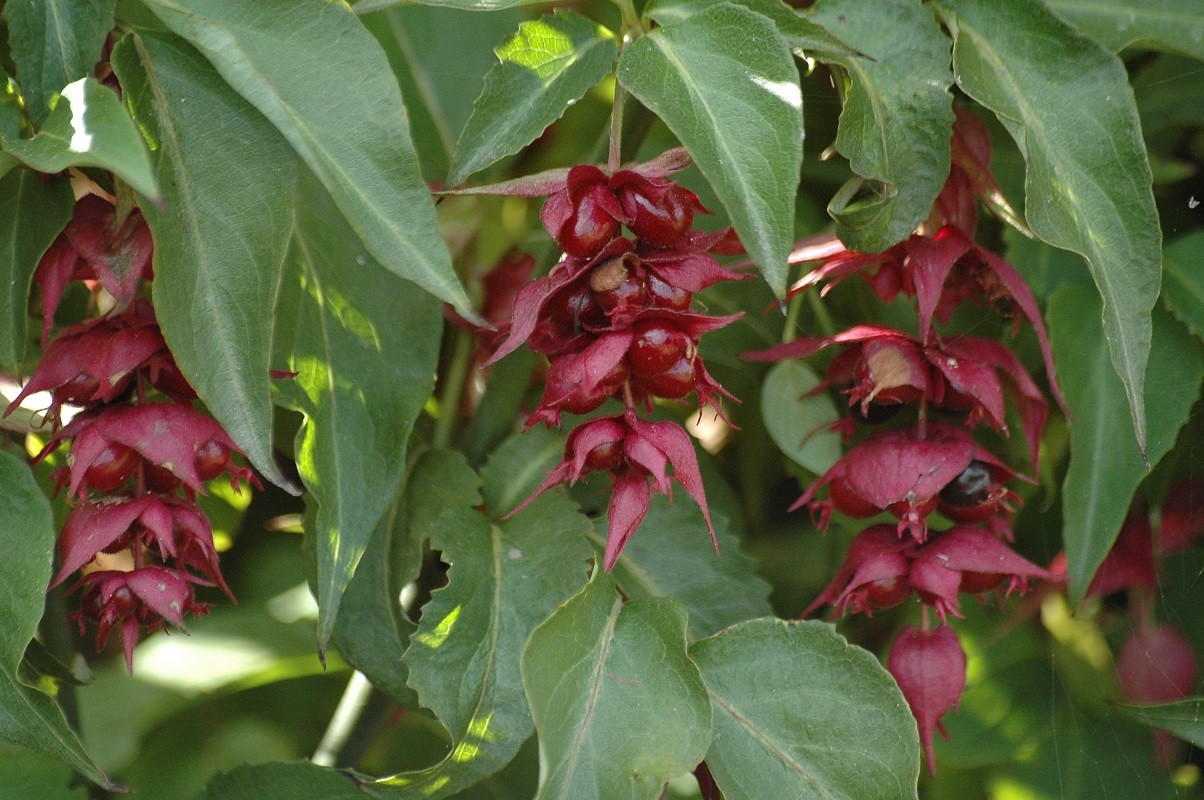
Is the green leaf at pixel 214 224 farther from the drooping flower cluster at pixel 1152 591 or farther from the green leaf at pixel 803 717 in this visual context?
the drooping flower cluster at pixel 1152 591

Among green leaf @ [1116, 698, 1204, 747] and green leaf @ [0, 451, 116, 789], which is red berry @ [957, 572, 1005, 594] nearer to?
green leaf @ [1116, 698, 1204, 747]

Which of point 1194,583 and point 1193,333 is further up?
point 1193,333

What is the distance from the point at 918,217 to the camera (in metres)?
0.42

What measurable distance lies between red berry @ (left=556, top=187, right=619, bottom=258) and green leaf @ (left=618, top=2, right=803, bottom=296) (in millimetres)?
35

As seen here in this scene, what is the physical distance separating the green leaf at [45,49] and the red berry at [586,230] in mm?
176

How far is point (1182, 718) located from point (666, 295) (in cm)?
29

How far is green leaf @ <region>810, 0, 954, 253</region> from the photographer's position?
41cm

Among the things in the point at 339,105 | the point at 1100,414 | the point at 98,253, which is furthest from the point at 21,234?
the point at 1100,414

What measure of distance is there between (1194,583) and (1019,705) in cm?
12

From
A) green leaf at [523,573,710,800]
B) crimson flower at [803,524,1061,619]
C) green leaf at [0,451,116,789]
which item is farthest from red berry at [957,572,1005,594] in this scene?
green leaf at [0,451,116,789]

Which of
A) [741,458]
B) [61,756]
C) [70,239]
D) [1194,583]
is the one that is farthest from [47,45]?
[1194,583]

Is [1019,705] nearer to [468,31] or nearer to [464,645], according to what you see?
[464,645]

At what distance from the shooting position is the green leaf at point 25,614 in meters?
0.38

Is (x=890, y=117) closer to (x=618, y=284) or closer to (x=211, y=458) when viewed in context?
(x=618, y=284)
